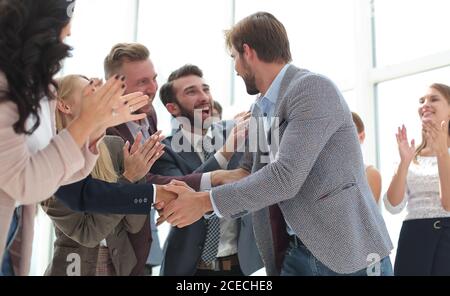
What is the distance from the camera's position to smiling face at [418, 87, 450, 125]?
114 inches

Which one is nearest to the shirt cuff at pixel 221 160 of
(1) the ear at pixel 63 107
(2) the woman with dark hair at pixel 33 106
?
(1) the ear at pixel 63 107

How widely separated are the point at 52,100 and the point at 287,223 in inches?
32.7

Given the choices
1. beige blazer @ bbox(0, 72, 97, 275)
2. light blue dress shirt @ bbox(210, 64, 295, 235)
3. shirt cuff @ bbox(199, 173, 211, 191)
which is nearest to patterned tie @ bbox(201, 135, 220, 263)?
shirt cuff @ bbox(199, 173, 211, 191)

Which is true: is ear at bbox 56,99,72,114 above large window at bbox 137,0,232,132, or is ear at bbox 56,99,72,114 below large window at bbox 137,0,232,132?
below

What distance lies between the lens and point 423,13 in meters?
3.84

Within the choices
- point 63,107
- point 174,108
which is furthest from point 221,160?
point 63,107

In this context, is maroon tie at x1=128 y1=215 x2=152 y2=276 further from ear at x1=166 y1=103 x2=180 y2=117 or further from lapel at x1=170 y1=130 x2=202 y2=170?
ear at x1=166 y1=103 x2=180 y2=117

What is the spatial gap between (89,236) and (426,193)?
1.65m

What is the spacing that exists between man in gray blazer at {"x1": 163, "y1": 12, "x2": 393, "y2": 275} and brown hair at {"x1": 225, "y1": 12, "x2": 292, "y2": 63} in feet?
0.69

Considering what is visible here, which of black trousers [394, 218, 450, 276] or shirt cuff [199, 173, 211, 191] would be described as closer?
shirt cuff [199, 173, 211, 191]

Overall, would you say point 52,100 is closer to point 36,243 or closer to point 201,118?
point 201,118

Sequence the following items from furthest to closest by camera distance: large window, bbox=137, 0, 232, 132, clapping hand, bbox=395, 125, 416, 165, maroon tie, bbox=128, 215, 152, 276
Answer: large window, bbox=137, 0, 232, 132 → clapping hand, bbox=395, 125, 416, 165 → maroon tie, bbox=128, 215, 152, 276

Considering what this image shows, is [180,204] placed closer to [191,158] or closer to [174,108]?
[191,158]

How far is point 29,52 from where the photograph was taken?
1244 millimetres
